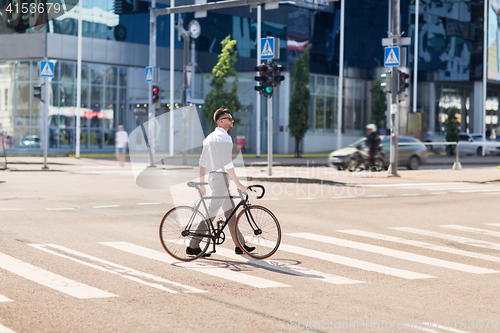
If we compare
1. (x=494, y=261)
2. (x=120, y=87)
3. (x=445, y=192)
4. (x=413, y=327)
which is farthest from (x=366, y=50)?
(x=413, y=327)

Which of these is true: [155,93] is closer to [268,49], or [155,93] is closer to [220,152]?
[268,49]

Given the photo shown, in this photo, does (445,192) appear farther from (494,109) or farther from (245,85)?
(494,109)

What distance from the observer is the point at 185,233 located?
27.8 feet

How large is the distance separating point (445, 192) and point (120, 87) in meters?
30.8

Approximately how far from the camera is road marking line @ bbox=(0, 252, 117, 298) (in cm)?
644

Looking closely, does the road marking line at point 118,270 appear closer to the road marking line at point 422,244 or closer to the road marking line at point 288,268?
the road marking line at point 288,268

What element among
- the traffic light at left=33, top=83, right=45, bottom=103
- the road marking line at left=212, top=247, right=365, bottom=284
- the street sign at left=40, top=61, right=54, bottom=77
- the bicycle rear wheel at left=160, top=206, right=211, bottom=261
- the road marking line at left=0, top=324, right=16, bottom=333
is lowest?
the road marking line at left=212, top=247, right=365, bottom=284

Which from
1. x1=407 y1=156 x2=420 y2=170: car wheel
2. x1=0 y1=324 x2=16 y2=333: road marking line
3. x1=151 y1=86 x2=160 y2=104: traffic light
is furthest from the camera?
x1=407 y1=156 x2=420 y2=170: car wheel

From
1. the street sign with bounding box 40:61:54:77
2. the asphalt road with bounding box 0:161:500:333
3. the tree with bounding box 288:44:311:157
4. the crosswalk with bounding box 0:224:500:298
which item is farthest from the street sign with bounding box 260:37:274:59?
the tree with bounding box 288:44:311:157

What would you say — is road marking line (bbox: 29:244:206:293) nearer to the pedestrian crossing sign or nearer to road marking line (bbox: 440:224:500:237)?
road marking line (bbox: 440:224:500:237)

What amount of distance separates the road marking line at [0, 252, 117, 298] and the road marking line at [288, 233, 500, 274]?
421 cm

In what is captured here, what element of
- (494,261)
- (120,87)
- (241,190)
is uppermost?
(120,87)

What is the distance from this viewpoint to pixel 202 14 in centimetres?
2392

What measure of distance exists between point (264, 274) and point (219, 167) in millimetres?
1544
